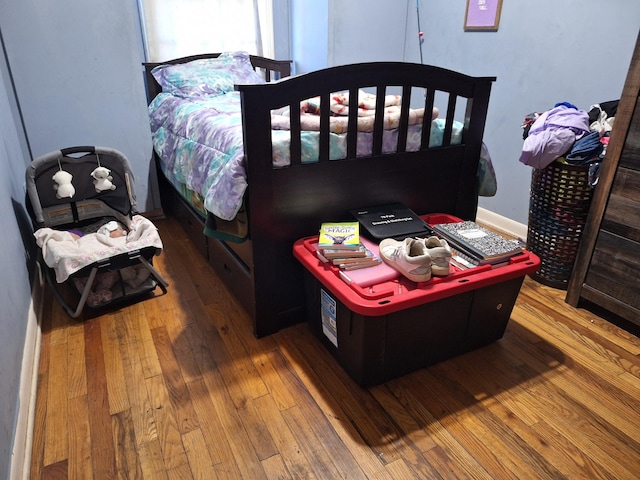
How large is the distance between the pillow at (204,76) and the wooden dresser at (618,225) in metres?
2.07

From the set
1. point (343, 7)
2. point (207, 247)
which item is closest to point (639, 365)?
point (207, 247)

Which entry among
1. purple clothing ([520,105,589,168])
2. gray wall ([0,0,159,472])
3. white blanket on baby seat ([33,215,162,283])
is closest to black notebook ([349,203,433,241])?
purple clothing ([520,105,589,168])

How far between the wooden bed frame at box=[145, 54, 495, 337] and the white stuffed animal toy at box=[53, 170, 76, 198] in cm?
72

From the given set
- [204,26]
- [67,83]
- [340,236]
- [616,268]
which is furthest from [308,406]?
[204,26]

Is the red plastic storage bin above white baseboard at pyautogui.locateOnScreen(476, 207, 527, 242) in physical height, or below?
above

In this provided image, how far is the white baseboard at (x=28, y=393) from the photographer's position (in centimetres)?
115

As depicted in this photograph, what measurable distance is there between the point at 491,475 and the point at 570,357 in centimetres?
68

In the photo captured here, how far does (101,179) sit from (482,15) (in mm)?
2293

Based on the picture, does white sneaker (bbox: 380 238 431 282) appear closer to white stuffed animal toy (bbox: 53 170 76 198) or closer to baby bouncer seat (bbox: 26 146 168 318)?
baby bouncer seat (bbox: 26 146 168 318)

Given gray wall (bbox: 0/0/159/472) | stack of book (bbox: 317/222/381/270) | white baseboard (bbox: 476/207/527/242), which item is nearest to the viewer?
stack of book (bbox: 317/222/381/270)

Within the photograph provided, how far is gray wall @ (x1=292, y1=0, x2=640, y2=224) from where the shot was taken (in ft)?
6.72

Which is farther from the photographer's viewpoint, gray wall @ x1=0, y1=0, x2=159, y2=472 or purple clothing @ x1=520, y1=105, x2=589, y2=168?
gray wall @ x1=0, y1=0, x2=159, y2=472

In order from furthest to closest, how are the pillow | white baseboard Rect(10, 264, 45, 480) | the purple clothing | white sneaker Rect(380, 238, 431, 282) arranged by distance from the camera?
the pillow < the purple clothing < white sneaker Rect(380, 238, 431, 282) < white baseboard Rect(10, 264, 45, 480)

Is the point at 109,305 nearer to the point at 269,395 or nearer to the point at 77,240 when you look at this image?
the point at 77,240
